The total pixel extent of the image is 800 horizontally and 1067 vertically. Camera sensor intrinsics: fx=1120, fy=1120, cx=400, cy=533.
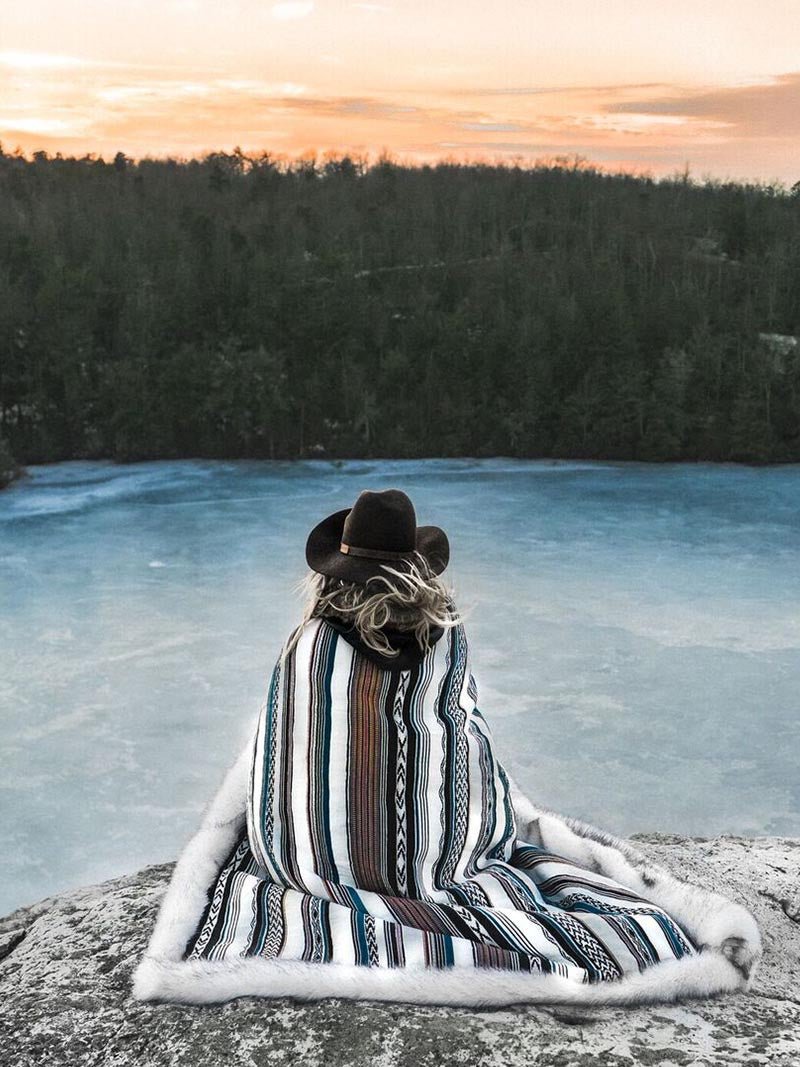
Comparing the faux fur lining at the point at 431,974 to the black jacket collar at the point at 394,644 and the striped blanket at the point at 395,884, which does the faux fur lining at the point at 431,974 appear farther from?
the black jacket collar at the point at 394,644

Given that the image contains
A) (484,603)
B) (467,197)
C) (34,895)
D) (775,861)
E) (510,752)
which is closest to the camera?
(775,861)

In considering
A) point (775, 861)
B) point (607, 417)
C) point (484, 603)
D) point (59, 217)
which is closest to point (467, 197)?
point (59, 217)

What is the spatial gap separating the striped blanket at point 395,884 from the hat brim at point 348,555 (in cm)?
11

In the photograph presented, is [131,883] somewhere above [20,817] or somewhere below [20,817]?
above

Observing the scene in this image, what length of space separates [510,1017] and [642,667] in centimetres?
480

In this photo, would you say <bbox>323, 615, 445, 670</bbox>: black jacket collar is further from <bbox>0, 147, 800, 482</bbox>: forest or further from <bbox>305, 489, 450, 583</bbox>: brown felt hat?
<bbox>0, 147, 800, 482</bbox>: forest

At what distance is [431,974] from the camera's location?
67.3 inches

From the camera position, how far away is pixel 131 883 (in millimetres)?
2584

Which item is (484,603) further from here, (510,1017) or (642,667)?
(510,1017)

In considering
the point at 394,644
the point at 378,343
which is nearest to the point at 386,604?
the point at 394,644

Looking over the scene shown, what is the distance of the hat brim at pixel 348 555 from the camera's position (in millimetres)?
1878

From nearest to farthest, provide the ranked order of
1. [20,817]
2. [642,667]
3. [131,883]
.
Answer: [131,883], [20,817], [642,667]

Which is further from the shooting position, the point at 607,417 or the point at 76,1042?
the point at 607,417

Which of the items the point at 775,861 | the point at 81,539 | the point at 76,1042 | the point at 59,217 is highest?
the point at 59,217
